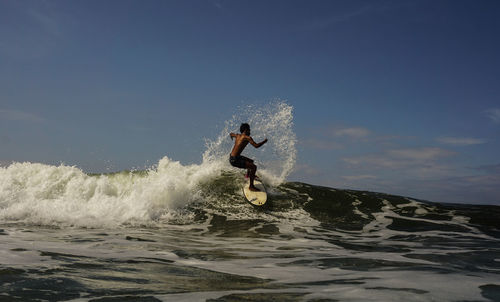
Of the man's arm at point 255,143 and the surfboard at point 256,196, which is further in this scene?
the surfboard at point 256,196

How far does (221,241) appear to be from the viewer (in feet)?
25.5

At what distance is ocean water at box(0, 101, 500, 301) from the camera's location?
3.56 metres

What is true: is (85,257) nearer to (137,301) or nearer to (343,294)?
(137,301)

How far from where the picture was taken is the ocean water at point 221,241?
3557mm

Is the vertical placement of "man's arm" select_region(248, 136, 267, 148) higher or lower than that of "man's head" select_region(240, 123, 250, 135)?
lower

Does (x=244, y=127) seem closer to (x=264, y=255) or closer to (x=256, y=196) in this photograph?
(x=256, y=196)

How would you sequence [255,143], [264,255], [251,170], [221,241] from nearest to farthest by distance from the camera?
[264,255], [221,241], [255,143], [251,170]

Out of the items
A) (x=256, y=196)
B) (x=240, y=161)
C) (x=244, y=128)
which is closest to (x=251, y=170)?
Result: (x=240, y=161)

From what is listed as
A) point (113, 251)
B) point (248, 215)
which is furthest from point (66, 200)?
point (113, 251)

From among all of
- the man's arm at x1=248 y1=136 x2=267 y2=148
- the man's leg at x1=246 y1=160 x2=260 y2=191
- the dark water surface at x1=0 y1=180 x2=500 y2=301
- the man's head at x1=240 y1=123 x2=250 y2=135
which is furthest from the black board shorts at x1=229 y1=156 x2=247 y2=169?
the dark water surface at x1=0 y1=180 x2=500 y2=301

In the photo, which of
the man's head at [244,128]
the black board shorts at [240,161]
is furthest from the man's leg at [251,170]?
the man's head at [244,128]

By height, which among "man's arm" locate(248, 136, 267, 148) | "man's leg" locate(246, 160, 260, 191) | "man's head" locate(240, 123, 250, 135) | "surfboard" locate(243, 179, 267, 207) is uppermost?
"man's head" locate(240, 123, 250, 135)

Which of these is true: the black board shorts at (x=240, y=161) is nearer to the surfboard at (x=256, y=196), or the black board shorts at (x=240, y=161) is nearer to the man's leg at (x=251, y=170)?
the man's leg at (x=251, y=170)

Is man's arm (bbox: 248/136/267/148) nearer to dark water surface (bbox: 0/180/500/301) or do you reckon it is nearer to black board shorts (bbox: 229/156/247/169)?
black board shorts (bbox: 229/156/247/169)
